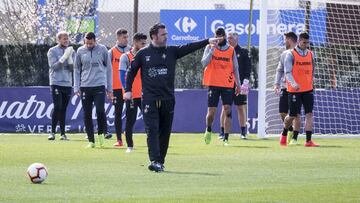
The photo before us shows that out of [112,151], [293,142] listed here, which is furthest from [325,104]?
[112,151]

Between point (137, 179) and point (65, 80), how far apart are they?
10.1 metres

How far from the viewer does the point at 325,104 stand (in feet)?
84.1

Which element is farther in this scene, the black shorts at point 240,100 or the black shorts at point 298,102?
the black shorts at point 240,100

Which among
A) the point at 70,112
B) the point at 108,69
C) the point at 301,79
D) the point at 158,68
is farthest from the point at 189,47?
the point at 70,112

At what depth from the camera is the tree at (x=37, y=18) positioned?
36.7m

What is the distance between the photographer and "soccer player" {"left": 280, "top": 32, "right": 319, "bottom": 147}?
20.4 m

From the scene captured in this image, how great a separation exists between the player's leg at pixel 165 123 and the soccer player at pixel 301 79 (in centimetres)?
575

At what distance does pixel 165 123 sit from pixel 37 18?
22.5 metres

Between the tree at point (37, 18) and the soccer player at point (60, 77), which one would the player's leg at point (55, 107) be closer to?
the soccer player at point (60, 77)

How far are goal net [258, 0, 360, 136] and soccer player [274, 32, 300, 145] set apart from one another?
2578 mm

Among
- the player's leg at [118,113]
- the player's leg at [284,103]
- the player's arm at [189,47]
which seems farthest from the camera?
the player's leg at [284,103]

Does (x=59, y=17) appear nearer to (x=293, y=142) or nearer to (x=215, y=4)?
(x=215, y=4)

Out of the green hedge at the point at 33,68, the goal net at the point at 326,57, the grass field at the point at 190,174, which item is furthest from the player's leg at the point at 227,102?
the green hedge at the point at 33,68

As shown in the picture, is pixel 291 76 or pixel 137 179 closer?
pixel 137 179
